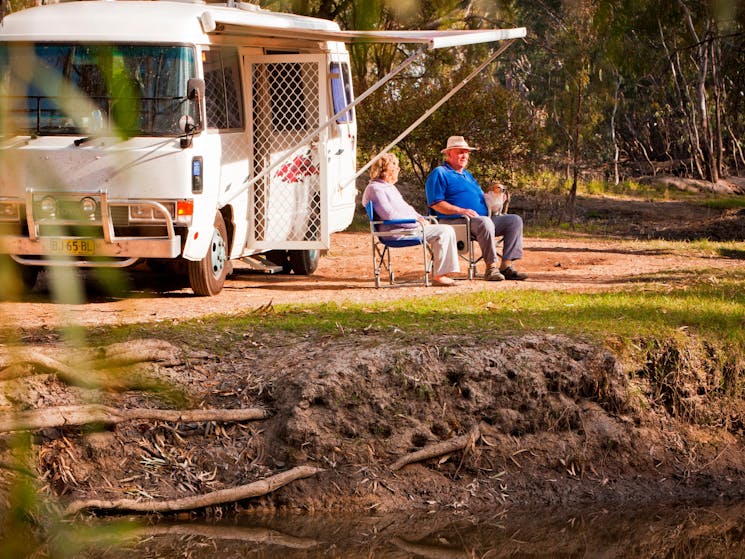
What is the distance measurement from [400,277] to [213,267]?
212 centimetres

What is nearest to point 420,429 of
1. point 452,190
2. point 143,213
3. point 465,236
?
point 143,213

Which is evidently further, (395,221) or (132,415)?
(395,221)

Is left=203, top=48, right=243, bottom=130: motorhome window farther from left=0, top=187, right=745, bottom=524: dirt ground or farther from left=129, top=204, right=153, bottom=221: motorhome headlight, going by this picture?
left=0, top=187, right=745, bottom=524: dirt ground

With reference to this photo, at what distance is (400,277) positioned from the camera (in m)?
11.7

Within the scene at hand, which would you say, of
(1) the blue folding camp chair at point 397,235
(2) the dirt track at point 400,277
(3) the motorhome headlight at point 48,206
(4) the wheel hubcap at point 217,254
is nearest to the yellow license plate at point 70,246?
(3) the motorhome headlight at point 48,206

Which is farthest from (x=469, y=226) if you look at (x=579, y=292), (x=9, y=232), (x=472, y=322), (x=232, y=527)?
(x=9, y=232)

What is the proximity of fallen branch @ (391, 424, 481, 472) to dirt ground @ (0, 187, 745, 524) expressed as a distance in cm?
2

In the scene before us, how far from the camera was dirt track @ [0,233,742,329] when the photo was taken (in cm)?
977

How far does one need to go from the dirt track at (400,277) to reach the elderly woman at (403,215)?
0.64 ft

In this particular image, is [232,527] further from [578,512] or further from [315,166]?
[315,166]

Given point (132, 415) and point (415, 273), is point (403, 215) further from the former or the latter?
point (132, 415)

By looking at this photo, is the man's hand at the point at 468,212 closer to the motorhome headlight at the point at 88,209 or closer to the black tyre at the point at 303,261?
the black tyre at the point at 303,261

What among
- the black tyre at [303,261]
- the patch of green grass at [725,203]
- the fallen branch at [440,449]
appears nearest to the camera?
the fallen branch at [440,449]

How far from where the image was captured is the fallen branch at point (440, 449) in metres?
6.71
